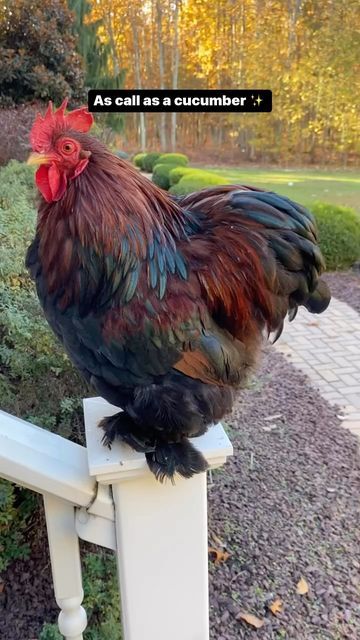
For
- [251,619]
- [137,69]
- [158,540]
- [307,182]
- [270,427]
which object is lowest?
[251,619]

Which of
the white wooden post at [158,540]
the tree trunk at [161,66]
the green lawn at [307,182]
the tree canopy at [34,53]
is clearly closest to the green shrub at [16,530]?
the white wooden post at [158,540]

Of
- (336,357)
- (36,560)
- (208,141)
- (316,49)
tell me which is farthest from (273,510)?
(208,141)

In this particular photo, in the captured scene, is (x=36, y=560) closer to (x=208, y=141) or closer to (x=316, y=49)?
(x=316, y=49)

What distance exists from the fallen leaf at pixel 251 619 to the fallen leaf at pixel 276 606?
0.21 ft

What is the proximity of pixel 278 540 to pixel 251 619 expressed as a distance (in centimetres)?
44

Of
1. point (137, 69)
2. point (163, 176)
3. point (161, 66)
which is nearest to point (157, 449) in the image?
point (163, 176)

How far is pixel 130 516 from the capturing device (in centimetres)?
113

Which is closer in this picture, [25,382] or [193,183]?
[25,382]

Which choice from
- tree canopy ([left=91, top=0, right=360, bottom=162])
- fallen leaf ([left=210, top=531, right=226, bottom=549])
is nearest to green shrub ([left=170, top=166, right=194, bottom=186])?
tree canopy ([left=91, top=0, right=360, bottom=162])

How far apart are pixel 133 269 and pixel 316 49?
23849 millimetres

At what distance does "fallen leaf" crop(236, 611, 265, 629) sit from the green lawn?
1101 cm

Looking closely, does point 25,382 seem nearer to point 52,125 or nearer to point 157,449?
point 157,449

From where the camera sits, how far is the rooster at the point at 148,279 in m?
1.19

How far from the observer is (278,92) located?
24031 mm
